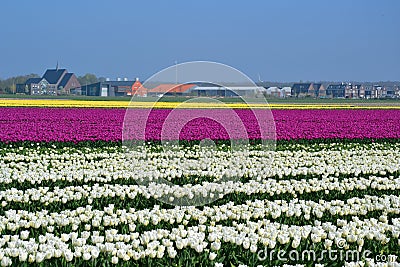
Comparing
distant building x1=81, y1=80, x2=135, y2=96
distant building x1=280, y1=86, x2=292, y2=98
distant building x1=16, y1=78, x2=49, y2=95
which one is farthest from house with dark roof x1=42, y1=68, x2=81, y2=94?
distant building x1=280, y1=86, x2=292, y2=98

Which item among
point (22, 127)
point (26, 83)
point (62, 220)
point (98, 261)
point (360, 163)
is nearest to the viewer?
point (98, 261)

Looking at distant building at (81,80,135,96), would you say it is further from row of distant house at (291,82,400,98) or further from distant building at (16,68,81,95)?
row of distant house at (291,82,400,98)

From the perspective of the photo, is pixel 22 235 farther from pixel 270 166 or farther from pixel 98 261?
pixel 270 166

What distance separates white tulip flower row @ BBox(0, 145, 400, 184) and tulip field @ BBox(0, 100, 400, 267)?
0.04 metres

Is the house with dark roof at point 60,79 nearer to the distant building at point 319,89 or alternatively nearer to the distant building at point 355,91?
the distant building at point 319,89

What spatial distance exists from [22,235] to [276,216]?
9.97 ft

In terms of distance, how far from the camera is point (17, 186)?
373 inches

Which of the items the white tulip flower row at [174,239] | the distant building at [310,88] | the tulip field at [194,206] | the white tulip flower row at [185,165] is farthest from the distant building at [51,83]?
the white tulip flower row at [174,239]

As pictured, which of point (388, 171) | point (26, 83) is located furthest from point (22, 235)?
point (26, 83)

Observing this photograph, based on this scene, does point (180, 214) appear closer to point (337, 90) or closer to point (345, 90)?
point (345, 90)

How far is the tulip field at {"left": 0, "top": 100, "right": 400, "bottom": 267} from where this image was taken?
17.7 feet

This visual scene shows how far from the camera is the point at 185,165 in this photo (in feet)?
39.4

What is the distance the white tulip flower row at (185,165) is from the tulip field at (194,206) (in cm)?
4

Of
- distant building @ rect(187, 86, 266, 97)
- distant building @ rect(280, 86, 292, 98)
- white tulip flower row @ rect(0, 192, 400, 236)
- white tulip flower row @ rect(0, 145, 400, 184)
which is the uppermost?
distant building @ rect(280, 86, 292, 98)
